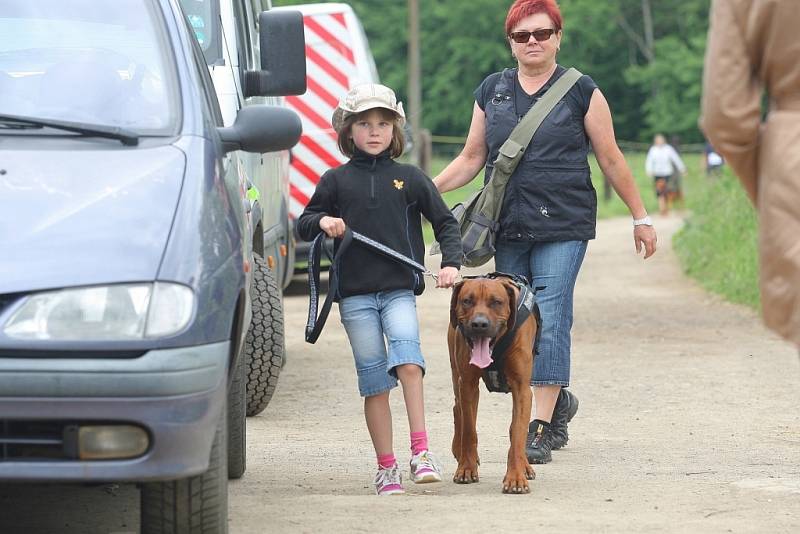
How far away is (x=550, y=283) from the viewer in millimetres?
6906

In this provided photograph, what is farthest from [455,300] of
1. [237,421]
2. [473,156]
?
[473,156]

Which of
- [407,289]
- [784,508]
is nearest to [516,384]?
[407,289]

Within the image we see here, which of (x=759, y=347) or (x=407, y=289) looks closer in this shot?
(x=407, y=289)

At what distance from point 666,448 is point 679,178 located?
29486mm

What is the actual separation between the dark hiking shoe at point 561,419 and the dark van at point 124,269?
2.33 m

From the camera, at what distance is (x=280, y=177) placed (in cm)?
959

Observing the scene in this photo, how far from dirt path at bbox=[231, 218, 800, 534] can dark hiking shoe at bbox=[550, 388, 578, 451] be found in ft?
0.32

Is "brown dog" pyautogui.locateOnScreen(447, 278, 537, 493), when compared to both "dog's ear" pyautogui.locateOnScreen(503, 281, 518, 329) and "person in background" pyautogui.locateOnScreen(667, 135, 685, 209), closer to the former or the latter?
"dog's ear" pyautogui.locateOnScreen(503, 281, 518, 329)

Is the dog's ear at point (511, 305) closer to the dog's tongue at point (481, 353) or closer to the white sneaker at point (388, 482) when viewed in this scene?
the dog's tongue at point (481, 353)

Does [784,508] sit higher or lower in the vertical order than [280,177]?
lower

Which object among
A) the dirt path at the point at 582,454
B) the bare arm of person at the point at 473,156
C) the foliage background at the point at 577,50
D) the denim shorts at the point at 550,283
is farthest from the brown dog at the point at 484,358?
the foliage background at the point at 577,50

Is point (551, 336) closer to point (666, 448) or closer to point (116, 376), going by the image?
point (666, 448)

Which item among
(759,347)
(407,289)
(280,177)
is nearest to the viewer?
(407,289)

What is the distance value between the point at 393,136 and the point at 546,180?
0.93 m
